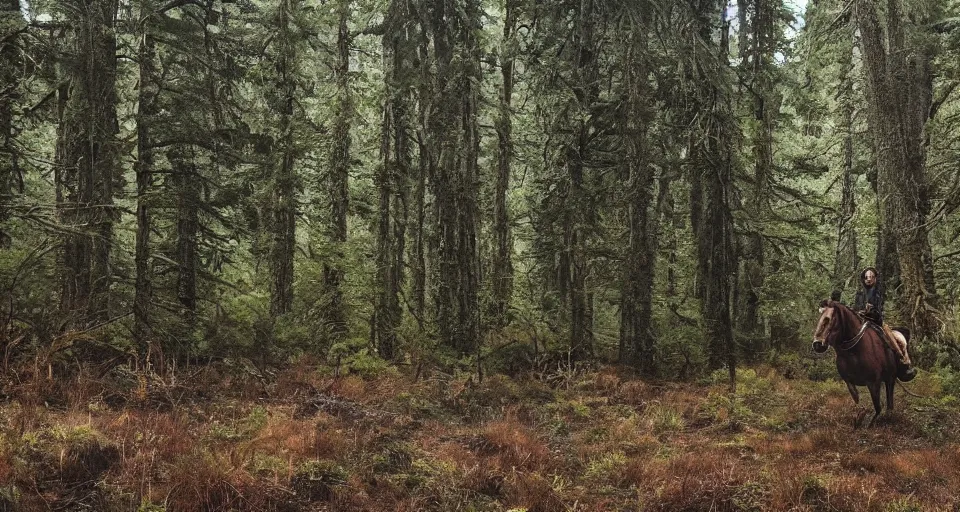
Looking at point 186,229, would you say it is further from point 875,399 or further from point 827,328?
point 875,399

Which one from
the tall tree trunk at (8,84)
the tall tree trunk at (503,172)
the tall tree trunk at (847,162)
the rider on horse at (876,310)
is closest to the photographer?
the tall tree trunk at (8,84)

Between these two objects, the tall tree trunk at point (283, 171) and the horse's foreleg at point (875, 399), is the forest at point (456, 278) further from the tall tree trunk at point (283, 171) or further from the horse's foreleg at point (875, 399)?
the horse's foreleg at point (875, 399)

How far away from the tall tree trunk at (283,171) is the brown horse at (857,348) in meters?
11.8

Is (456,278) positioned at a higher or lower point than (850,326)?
higher

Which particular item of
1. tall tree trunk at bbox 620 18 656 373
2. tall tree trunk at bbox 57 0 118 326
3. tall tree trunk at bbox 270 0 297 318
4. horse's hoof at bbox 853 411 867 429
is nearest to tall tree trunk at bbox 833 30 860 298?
tall tree trunk at bbox 620 18 656 373

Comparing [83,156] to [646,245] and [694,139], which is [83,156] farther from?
[694,139]

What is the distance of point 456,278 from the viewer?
14.5 metres

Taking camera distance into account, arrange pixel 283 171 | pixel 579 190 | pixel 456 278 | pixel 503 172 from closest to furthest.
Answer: pixel 456 278 → pixel 579 190 → pixel 283 171 → pixel 503 172

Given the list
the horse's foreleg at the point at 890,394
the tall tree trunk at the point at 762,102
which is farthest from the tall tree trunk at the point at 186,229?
the horse's foreleg at the point at 890,394

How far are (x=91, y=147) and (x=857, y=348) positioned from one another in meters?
13.1

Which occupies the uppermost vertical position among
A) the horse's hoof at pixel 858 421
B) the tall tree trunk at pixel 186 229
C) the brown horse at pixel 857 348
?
the tall tree trunk at pixel 186 229

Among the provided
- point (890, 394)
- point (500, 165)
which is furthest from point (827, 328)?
point (500, 165)

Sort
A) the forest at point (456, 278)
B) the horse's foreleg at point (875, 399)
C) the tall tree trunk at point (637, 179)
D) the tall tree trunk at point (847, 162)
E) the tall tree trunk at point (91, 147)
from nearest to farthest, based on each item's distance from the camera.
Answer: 1. the forest at point (456, 278)
2. the tall tree trunk at point (91, 147)
3. the horse's foreleg at point (875, 399)
4. the tall tree trunk at point (637, 179)
5. the tall tree trunk at point (847, 162)

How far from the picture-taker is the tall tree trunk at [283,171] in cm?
1523
